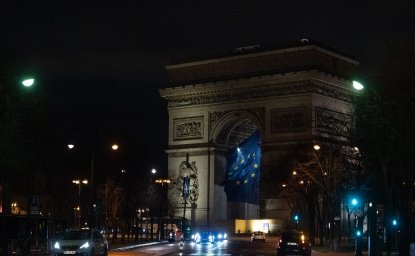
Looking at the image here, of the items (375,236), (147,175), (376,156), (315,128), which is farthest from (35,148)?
(315,128)

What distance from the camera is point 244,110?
123812mm

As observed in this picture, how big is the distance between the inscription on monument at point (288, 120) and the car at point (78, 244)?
2770 inches

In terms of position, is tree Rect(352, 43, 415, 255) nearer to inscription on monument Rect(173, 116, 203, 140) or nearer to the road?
the road

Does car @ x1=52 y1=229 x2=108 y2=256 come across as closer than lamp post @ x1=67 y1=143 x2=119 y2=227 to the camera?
Yes

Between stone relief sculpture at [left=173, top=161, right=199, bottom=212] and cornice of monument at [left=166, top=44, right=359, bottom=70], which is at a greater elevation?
cornice of monument at [left=166, top=44, right=359, bottom=70]

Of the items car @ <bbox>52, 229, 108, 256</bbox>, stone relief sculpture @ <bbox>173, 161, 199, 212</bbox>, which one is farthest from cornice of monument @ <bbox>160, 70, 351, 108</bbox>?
car @ <bbox>52, 229, 108, 256</bbox>

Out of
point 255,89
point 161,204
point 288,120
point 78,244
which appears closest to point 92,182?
point 78,244

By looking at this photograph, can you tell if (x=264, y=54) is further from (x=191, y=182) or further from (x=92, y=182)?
(x=92, y=182)

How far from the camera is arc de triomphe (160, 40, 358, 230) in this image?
116500 millimetres

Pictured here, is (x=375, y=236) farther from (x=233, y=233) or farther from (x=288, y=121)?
(x=233, y=233)

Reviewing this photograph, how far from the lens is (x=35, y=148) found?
59469mm

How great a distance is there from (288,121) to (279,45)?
949cm

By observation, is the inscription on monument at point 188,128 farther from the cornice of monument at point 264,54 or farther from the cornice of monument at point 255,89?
the cornice of monument at point 264,54

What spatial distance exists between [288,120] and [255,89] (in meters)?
6.46
